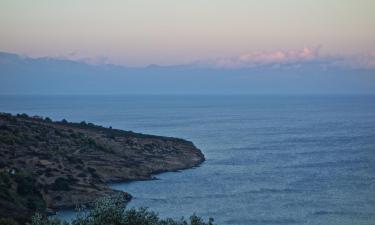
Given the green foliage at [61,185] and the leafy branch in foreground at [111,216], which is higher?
the leafy branch in foreground at [111,216]

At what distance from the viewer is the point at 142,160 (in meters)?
109

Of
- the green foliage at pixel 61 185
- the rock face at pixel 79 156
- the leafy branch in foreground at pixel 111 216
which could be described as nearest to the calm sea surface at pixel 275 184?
the rock face at pixel 79 156

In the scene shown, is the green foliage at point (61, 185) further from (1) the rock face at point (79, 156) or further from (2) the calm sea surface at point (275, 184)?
(2) the calm sea surface at point (275, 184)

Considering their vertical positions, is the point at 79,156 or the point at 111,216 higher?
the point at 111,216

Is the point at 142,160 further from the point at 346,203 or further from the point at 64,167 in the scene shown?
the point at 346,203

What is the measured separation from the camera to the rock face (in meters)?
78.2

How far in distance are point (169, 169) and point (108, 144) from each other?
16.1 m

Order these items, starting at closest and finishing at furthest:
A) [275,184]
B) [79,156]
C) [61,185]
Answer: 1. [61,185]
2. [275,184]
3. [79,156]

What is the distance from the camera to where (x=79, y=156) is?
10081 cm

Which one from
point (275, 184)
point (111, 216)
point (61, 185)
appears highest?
point (111, 216)

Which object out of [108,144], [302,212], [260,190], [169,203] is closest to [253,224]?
[302,212]

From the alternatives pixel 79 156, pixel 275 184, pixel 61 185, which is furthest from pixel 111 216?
pixel 79 156

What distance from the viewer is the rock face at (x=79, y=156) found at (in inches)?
3081

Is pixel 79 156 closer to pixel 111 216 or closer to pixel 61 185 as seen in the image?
pixel 61 185
